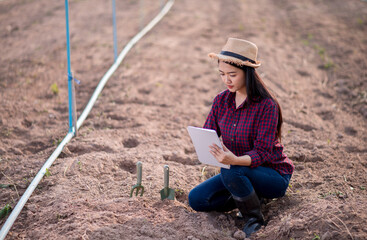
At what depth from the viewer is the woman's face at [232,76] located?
2.52 meters

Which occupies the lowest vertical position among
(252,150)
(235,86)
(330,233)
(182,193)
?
(182,193)

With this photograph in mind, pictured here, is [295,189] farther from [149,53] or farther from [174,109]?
[149,53]

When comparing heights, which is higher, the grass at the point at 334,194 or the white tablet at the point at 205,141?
the white tablet at the point at 205,141

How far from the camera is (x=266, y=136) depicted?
252 centimetres

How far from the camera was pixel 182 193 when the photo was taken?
A: 303 centimetres

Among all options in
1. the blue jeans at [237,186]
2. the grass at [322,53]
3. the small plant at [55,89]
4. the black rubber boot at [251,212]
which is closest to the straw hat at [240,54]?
the blue jeans at [237,186]

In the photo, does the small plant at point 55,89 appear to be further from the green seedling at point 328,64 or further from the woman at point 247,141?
the green seedling at point 328,64

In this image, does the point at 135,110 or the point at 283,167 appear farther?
the point at 135,110

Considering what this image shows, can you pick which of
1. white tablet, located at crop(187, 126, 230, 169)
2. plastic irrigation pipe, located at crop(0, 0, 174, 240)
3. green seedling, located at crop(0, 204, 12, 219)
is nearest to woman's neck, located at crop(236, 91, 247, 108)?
white tablet, located at crop(187, 126, 230, 169)

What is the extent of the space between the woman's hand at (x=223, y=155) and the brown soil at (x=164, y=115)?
0.45 metres

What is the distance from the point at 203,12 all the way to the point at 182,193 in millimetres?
6265

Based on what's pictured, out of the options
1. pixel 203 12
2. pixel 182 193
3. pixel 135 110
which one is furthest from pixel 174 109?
pixel 203 12

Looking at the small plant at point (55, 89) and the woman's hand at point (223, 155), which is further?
the small plant at point (55, 89)

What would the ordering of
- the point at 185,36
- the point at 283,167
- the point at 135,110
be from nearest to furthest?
the point at 283,167, the point at 135,110, the point at 185,36
